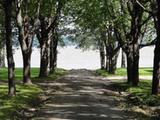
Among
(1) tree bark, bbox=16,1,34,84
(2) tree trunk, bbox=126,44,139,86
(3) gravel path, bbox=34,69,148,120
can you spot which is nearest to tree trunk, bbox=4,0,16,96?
(3) gravel path, bbox=34,69,148,120

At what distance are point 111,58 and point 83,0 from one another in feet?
64.8

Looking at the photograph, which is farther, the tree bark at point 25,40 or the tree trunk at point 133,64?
the tree trunk at point 133,64

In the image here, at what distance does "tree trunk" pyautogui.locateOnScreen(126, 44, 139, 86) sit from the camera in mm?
37562

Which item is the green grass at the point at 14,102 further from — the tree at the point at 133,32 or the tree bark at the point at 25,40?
the tree at the point at 133,32

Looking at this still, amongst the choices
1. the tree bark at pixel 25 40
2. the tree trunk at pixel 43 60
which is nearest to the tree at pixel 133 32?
the tree bark at pixel 25 40

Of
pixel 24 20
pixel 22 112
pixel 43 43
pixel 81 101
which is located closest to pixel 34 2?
pixel 24 20

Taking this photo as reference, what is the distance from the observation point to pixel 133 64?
38.1m

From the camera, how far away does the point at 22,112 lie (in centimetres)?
2220

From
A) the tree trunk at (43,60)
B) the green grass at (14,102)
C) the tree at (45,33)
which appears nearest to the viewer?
the green grass at (14,102)

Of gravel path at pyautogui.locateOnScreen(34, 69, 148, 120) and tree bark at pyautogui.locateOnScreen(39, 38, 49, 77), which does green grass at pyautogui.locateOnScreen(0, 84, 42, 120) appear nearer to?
gravel path at pyautogui.locateOnScreen(34, 69, 148, 120)

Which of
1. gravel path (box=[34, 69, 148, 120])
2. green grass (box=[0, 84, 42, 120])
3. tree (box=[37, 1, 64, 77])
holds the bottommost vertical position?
gravel path (box=[34, 69, 148, 120])

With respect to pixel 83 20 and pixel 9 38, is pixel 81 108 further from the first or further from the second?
pixel 83 20

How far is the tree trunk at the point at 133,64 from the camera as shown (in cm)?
3756

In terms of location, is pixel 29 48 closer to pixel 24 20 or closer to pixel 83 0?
pixel 24 20
